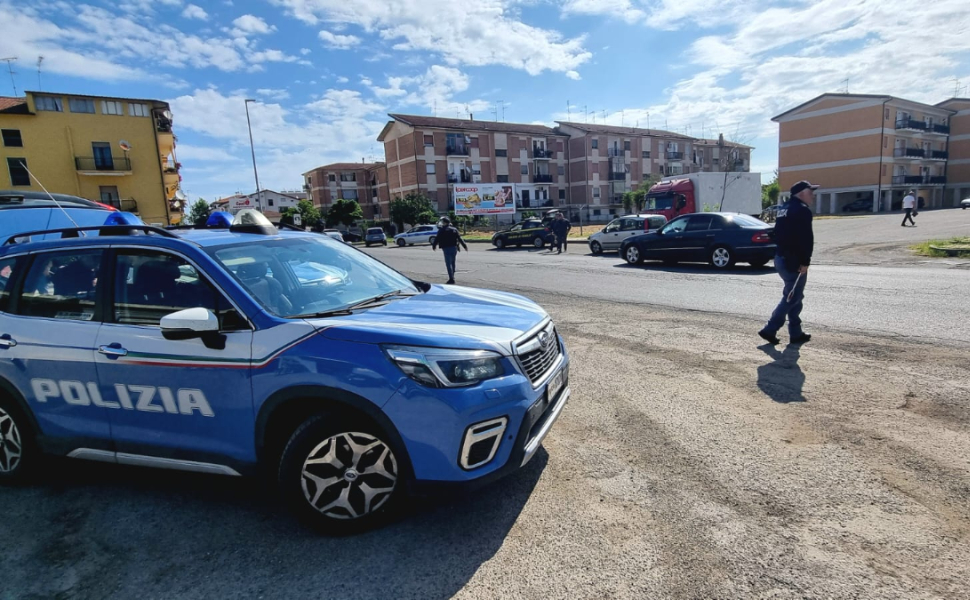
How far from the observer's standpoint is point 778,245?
602 centimetres

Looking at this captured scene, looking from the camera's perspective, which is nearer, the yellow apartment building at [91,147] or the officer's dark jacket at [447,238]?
the officer's dark jacket at [447,238]

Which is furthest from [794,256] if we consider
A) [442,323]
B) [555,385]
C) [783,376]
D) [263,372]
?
[263,372]

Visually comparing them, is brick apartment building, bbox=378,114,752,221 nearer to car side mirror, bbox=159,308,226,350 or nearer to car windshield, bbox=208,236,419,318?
car windshield, bbox=208,236,419,318

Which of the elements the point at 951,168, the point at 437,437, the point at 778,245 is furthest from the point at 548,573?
the point at 951,168

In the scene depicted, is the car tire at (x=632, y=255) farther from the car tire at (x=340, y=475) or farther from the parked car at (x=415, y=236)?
the parked car at (x=415, y=236)

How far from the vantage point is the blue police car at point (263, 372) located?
8.25 ft

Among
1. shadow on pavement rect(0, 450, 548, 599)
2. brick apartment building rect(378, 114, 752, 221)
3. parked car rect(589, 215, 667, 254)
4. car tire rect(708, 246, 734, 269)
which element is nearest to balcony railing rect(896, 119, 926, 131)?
brick apartment building rect(378, 114, 752, 221)

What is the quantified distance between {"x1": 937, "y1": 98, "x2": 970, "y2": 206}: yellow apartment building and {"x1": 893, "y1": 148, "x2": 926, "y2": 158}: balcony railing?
24.8ft

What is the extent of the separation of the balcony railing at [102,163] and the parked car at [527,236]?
105 ft

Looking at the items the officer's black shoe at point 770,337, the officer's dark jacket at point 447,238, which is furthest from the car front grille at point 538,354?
the officer's dark jacket at point 447,238

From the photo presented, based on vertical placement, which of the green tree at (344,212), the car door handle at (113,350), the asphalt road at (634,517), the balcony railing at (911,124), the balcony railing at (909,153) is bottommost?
the asphalt road at (634,517)

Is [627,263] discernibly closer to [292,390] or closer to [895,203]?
[292,390]

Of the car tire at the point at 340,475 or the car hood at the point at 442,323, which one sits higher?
the car hood at the point at 442,323

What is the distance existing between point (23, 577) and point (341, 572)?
5.25 feet
